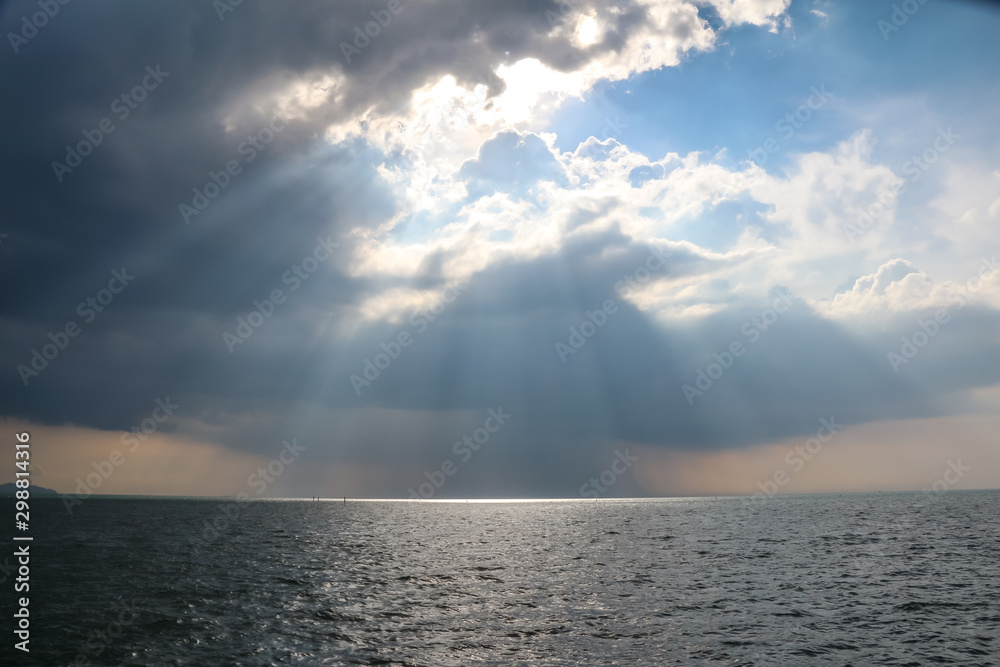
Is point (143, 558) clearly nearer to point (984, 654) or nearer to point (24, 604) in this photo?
point (24, 604)

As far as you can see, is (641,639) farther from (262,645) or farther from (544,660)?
(262,645)

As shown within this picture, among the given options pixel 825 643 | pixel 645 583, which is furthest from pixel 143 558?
pixel 825 643

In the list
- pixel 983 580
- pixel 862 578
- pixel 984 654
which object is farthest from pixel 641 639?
pixel 983 580

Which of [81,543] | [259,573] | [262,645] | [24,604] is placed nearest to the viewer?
[262,645]

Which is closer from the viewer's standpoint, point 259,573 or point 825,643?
point 825,643

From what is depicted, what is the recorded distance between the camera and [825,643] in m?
26.0

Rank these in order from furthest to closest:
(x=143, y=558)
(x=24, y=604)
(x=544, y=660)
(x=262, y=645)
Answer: (x=143, y=558) < (x=24, y=604) < (x=262, y=645) < (x=544, y=660)

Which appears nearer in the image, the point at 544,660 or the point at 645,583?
the point at 544,660

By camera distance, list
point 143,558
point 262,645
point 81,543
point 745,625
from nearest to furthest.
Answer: point 262,645 < point 745,625 < point 143,558 < point 81,543

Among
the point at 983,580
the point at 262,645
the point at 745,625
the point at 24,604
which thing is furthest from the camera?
the point at 983,580

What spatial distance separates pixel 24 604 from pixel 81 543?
49.7 m

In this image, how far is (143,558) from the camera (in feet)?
187

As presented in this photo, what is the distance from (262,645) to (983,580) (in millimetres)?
51249

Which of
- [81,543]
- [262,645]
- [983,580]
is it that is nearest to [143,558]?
[81,543]
